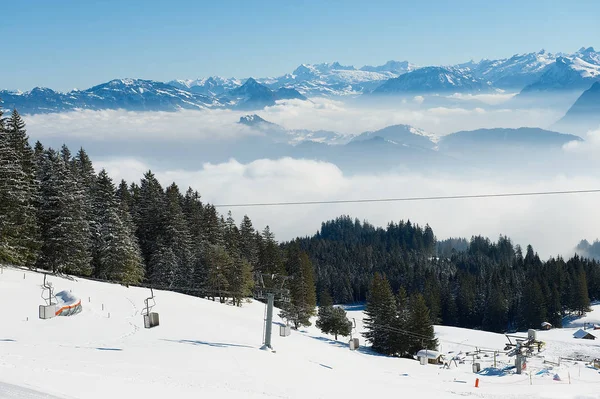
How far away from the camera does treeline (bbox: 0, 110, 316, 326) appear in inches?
2110

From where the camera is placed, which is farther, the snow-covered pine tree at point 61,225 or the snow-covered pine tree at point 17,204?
the snow-covered pine tree at point 61,225

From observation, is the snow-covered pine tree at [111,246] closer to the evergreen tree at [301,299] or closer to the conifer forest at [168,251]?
the conifer forest at [168,251]

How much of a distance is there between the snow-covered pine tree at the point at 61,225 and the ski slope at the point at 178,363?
4078 mm

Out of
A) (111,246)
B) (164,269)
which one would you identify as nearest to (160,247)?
(164,269)

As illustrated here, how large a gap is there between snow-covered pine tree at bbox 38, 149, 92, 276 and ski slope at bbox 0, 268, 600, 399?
13.4ft

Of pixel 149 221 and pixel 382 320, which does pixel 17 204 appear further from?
pixel 382 320

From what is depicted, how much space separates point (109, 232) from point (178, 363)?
1476 inches

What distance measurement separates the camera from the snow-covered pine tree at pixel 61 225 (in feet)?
189

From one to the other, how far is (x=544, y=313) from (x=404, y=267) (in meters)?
68.7

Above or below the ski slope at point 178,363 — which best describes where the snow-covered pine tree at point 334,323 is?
below

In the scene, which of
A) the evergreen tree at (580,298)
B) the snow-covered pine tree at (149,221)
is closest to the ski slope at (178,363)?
the snow-covered pine tree at (149,221)

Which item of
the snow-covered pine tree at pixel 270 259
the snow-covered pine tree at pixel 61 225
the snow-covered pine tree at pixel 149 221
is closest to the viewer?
the snow-covered pine tree at pixel 61 225

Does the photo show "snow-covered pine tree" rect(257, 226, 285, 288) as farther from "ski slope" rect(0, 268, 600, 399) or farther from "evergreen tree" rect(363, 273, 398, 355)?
"ski slope" rect(0, 268, 600, 399)

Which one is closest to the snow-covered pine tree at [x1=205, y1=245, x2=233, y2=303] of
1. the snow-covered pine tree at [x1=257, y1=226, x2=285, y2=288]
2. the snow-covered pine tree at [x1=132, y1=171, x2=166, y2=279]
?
the snow-covered pine tree at [x1=132, y1=171, x2=166, y2=279]
